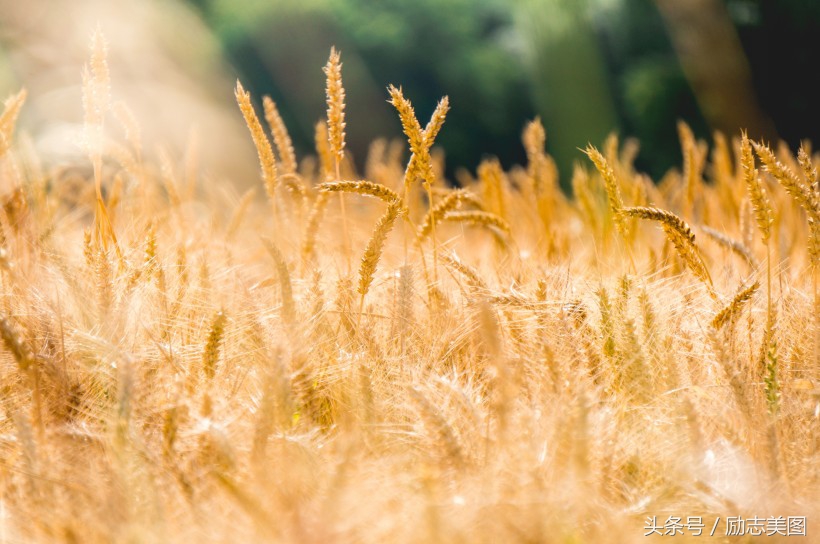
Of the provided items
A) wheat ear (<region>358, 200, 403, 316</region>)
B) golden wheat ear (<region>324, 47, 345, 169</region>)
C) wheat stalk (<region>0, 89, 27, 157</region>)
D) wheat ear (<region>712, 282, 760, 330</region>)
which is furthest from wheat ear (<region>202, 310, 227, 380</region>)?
wheat ear (<region>712, 282, 760, 330</region>)

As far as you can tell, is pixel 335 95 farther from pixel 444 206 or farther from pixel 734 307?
pixel 734 307

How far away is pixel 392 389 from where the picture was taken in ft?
2.37

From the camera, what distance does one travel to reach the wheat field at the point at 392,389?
503 mm

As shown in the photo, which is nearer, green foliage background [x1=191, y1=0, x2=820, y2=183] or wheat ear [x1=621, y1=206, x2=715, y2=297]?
wheat ear [x1=621, y1=206, x2=715, y2=297]

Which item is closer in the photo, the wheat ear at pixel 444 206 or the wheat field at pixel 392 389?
the wheat field at pixel 392 389

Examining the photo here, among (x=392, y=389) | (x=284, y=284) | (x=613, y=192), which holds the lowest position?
(x=392, y=389)

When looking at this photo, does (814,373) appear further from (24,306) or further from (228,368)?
(24,306)

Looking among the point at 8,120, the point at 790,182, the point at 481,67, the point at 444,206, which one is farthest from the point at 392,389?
the point at 481,67

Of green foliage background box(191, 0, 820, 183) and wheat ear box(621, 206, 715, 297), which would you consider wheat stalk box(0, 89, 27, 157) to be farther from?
green foliage background box(191, 0, 820, 183)

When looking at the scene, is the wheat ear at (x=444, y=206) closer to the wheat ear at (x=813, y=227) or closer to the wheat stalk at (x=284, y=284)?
the wheat stalk at (x=284, y=284)

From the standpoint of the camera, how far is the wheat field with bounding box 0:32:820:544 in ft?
1.65

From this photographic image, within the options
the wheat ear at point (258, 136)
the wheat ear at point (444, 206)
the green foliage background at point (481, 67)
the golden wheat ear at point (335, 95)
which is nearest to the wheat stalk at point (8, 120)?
the wheat ear at point (258, 136)

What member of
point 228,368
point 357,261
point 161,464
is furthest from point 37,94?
point 161,464

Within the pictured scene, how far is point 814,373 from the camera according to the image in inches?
28.0
